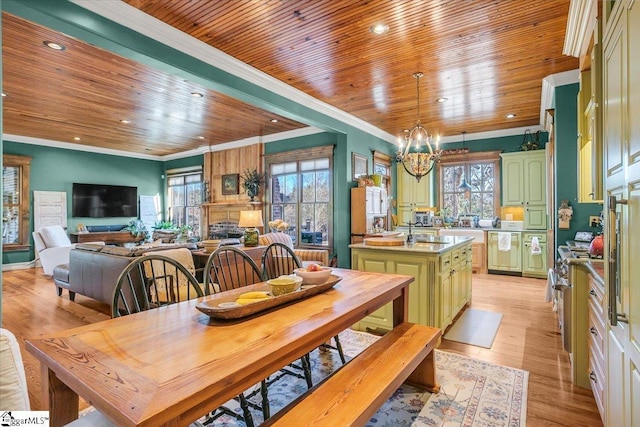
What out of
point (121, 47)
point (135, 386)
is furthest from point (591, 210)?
point (121, 47)

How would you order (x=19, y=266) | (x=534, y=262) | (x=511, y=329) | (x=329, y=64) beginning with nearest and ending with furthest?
1. (x=511, y=329)
2. (x=329, y=64)
3. (x=534, y=262)
4. (x=19, y=266)

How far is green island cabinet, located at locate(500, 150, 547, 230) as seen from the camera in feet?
20.6

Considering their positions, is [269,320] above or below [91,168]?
below

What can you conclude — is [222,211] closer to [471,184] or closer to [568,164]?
[471,184]

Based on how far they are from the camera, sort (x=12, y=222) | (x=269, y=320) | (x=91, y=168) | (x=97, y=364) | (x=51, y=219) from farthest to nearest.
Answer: (x=91, y=168), (x=51, y=219), (x=12, y=222), (x=269, y=320), (x=97, y=364)

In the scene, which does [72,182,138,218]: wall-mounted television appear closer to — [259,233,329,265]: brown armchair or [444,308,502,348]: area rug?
[259,233,329,265]: brown armchair

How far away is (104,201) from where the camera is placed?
8.88m

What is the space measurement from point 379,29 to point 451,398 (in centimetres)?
308

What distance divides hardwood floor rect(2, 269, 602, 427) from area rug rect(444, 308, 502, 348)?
9cm

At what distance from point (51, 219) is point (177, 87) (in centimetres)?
603

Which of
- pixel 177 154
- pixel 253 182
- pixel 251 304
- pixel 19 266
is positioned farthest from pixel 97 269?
pixel 177 154

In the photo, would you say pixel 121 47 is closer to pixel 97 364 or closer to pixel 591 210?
pixel 97 364

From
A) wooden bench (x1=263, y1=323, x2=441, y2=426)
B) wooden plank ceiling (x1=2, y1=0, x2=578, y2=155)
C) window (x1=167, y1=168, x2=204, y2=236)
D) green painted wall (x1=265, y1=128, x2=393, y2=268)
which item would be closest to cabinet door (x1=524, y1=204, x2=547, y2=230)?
wooden plank ceiling (x1=2, y1=0, x2=578, y2=155)

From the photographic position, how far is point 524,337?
3346 mm
